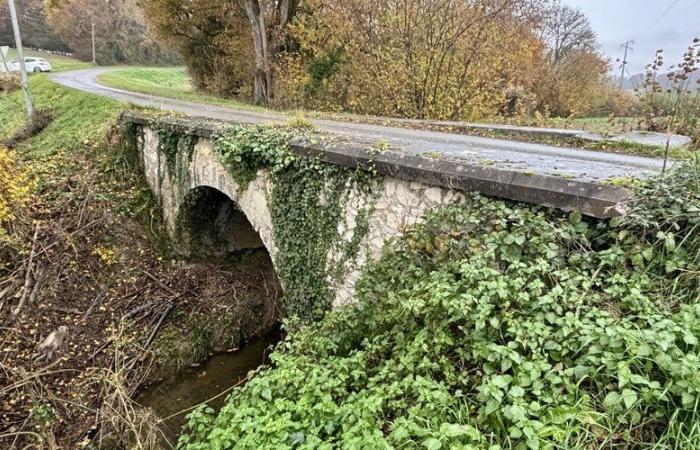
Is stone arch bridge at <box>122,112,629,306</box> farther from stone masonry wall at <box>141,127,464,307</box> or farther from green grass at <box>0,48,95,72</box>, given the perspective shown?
green grass at <box>0,48,95,72</box>

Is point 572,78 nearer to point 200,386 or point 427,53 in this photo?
point 427,53

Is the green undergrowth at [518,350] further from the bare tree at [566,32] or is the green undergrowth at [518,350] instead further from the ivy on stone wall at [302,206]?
the bare tree at [566,32]

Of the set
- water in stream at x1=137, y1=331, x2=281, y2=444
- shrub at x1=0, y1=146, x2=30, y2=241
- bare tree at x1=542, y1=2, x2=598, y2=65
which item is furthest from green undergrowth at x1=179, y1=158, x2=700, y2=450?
bare tree at x1=542, y1=2, x2=598, y2=65

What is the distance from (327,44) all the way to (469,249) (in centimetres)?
1209

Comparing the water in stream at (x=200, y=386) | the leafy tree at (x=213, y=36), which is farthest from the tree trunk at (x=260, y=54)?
the water in stream at (x=200, y=386)

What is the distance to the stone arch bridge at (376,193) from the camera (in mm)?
2975

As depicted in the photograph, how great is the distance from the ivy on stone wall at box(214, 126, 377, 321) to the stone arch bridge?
→ 89 millimetres

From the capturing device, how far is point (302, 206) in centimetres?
493

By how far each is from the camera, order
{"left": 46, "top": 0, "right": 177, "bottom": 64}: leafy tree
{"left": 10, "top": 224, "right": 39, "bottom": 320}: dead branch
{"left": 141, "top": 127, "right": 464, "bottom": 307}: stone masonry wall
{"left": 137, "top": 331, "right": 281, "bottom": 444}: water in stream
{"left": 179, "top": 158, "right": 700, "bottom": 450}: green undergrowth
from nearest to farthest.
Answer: {"left": 179, "top": 158, "right": 700, "bottom": 450}: green undergrowth, {"left": 141, "top": 127, "right": 464, "bottom": 307}: stone masonry wall, {"left": 137, "top": 331, "right": 281, "bottom": 444}: water in stream, {"left": 10, "top": 224, "right": 39, "bottom": 320}: dead branch, {"left": 46, "top": 0, "right": 177, "bottom": 64}: leafy tree

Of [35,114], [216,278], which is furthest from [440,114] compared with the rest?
[35,114]

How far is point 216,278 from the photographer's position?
819 cm

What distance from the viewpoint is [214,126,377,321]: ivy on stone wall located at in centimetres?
449

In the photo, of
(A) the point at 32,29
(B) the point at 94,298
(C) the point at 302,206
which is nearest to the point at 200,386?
(B) the point at 94,298

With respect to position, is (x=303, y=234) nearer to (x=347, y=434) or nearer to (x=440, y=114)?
(x=347, y=434)
